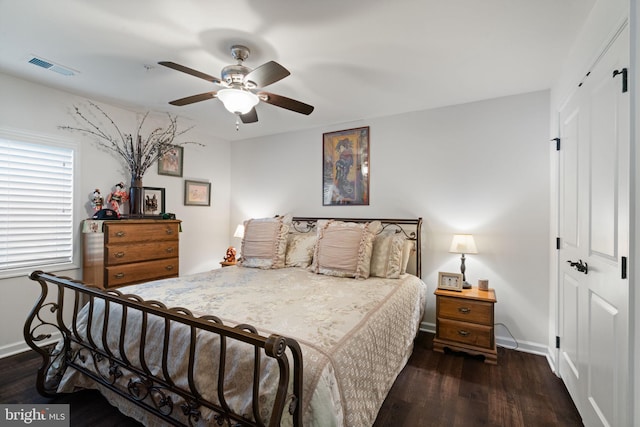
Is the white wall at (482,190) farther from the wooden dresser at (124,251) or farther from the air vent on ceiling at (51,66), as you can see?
the air vent on ceiling at (51,66)

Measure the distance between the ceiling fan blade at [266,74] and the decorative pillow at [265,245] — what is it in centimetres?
172

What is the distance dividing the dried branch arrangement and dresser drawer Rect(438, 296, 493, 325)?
142 inches

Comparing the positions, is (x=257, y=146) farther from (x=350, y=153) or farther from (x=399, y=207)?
(x=399, y=207)

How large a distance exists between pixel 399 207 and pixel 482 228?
0.89 m

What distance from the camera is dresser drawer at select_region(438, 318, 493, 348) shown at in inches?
100

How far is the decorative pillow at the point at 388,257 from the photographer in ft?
9.10

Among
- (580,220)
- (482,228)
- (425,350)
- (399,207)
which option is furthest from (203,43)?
(425,350)

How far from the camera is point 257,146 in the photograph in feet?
14.8

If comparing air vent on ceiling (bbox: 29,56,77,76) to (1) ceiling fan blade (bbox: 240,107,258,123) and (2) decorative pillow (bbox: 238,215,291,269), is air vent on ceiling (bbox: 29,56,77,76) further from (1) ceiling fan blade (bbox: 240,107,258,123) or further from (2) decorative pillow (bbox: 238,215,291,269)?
(2) decorative pillow (bbox: 238,215,291,269)

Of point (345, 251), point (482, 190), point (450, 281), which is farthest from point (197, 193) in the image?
point (482, 190)

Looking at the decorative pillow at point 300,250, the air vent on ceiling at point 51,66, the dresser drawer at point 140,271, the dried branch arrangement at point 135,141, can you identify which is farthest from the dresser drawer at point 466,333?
the air vent on ceiling at point 51,66

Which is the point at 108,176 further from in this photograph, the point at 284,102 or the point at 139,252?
the point at 284,102

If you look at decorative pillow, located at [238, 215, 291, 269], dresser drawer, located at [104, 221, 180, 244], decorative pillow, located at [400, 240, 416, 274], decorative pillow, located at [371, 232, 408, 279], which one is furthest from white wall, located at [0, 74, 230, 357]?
decorative pillow, located at [400, 240, 416, 274]

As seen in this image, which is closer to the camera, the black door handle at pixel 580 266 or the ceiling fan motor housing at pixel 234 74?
the black door handle at pixel 580 266
